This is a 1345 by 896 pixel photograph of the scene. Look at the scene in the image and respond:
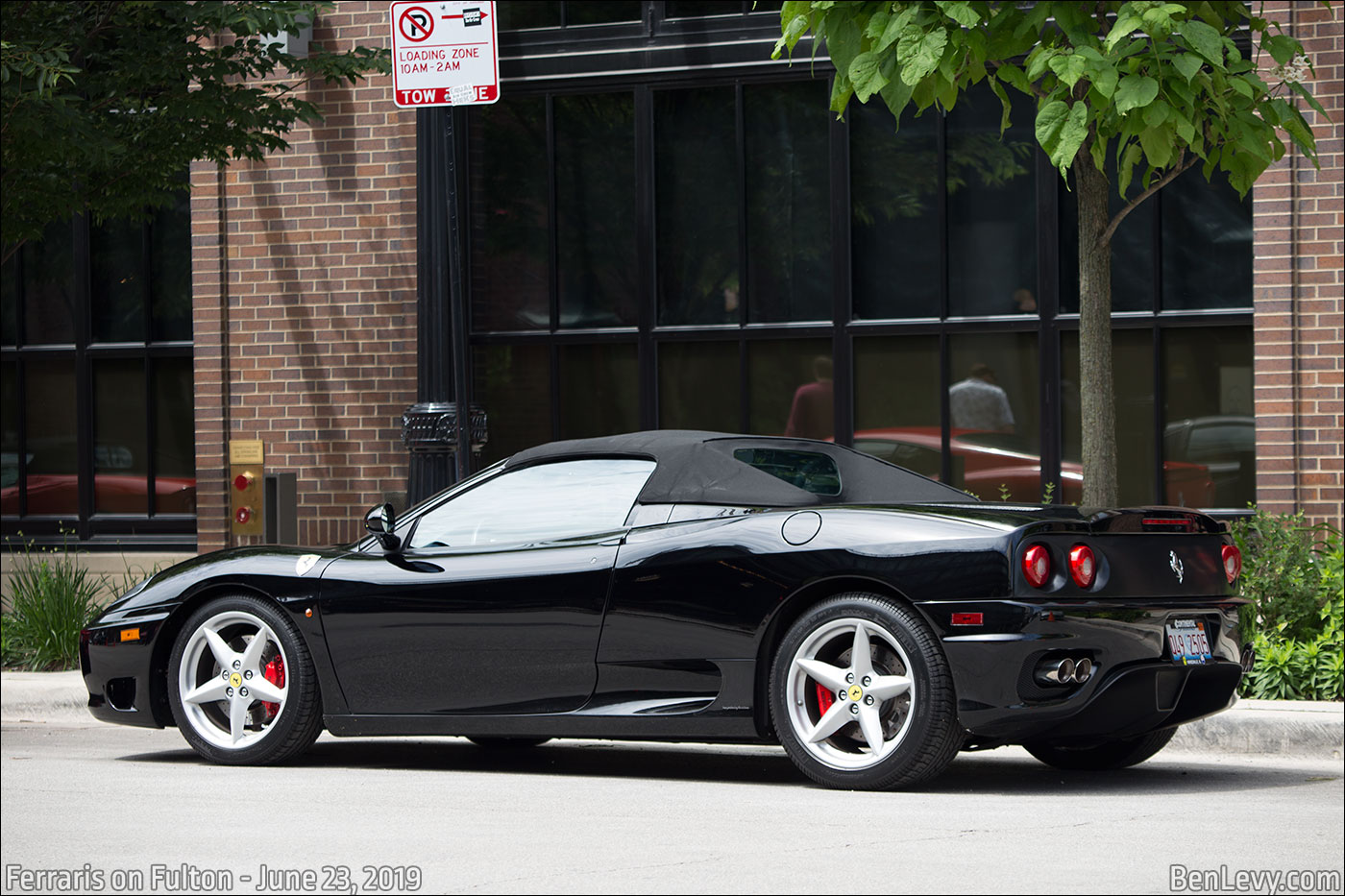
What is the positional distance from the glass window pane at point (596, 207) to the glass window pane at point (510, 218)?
0.14m

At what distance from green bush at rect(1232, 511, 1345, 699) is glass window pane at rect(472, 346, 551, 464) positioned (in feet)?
16.2

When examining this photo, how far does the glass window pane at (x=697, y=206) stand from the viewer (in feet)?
40.2

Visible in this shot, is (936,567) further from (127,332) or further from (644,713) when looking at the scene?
(127,332)

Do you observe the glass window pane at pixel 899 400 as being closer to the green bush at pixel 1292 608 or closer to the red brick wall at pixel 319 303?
the green bush at pixel 1292 608

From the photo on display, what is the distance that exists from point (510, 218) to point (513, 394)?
1.25m

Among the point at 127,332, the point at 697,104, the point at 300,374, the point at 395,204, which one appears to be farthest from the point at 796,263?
the point at 127,332

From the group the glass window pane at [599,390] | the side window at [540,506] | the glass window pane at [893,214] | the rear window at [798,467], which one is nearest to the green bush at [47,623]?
the glass window pane at [599,390]

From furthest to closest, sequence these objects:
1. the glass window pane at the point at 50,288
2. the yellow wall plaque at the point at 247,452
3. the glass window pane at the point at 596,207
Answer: the glass window pane at the point at 50,288
the yellow wall plaque at the point at 247,452
the glass window pane at the point at 596,207

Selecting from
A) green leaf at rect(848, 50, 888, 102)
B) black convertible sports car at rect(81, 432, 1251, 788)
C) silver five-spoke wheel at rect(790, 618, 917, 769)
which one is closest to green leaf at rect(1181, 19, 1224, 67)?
green leaf at rect(848, 50, 888, 102)

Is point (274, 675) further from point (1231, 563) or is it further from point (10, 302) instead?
point (10, 302)

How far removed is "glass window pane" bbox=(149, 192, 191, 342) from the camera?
13.8m

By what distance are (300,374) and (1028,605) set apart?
26.7ft

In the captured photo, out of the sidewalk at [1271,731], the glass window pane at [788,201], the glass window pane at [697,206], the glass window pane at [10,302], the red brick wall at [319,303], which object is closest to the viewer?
the sidewalk at [1271,731]

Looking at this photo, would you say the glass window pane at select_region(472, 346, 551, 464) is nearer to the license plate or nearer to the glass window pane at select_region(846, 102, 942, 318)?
the glass window pane at select_region(846, 102, 942, 318)
